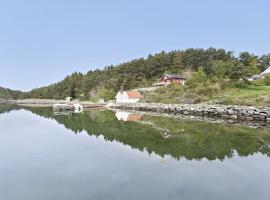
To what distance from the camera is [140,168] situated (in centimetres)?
1010

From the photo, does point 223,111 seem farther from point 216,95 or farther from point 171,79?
point 171,79

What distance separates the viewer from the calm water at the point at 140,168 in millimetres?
7562

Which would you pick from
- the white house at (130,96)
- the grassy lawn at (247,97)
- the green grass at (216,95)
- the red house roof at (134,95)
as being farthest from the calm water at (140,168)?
the red house roof at (134,95)

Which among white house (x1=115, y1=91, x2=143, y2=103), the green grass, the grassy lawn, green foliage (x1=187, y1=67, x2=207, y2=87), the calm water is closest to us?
the calm water

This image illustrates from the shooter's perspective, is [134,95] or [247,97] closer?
[247,97]

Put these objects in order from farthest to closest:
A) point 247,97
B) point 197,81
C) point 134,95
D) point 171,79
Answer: point 171,79, point 134,95, point 197,81, point 247,97

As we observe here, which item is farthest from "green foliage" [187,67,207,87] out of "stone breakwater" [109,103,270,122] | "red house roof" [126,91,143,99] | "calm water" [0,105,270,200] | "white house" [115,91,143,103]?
"calm water" [0,105,270,200]

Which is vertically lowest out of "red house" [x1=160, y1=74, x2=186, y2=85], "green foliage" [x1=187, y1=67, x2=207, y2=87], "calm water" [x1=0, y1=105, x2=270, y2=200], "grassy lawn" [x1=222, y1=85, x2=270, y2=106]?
"calm water" [x1=0, y1=105, x2=270, y2=200]

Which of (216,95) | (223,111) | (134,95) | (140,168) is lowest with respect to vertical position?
(140,168)

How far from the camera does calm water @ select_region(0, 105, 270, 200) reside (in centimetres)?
756

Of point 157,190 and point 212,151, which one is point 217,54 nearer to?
point 212,151

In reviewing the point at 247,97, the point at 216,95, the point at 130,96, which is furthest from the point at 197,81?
the point at 247,97

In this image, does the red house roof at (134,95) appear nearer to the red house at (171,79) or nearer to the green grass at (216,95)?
the green grass at (216,95)

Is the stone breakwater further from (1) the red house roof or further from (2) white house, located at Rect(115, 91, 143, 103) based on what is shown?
(1) the red house roof
